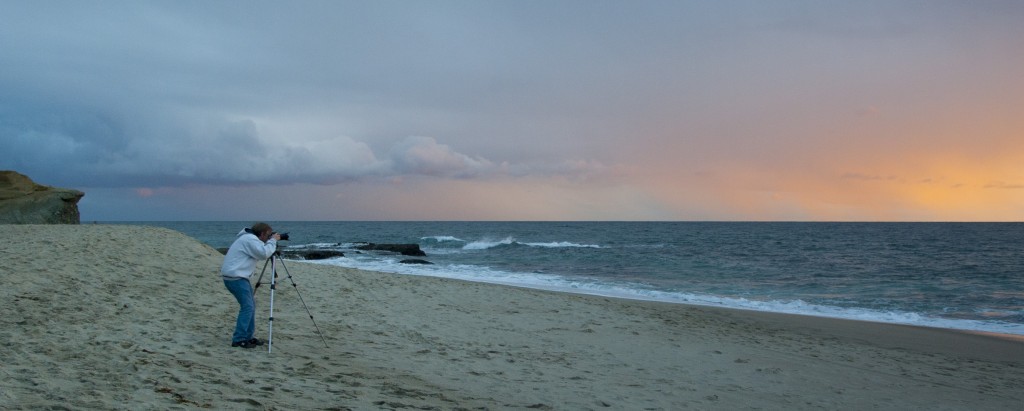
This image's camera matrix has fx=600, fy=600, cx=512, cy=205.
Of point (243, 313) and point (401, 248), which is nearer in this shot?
point (243, 313)

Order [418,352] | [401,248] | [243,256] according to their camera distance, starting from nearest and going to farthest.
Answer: [243,256] < [418,352] < [401,248]

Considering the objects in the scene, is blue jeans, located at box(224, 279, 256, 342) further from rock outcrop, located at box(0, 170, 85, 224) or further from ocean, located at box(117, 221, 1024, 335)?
rock outcrop, located at box(0, 170, 85, 224)

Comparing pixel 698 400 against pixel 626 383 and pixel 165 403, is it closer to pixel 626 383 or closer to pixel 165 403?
pixel 626 383

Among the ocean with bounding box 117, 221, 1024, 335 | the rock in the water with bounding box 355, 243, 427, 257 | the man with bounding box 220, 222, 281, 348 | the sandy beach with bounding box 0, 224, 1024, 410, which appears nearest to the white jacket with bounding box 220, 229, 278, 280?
the man with bounding box 220, 222, 281, 348

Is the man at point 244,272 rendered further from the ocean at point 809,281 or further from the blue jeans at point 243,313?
the ocean at point 809,281

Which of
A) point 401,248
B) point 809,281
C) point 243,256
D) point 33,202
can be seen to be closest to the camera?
point 243,256

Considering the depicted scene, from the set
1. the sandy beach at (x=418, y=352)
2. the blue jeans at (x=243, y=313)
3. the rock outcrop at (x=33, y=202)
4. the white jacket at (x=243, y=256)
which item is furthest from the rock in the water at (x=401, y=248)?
the white jacket at (x=243, y=256)

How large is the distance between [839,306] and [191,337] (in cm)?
1857

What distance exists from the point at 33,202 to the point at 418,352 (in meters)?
21.9

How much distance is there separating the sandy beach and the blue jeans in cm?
23

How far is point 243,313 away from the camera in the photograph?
24.3 ft

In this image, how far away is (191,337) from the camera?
7.73 m

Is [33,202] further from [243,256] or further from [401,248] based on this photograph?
[401,248]

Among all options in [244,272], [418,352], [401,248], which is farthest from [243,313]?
[401,248]
